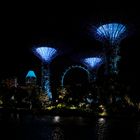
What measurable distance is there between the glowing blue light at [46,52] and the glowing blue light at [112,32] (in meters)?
13.9

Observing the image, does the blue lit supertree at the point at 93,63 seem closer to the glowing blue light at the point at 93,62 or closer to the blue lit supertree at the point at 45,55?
the glowing blue light at the point at 93,62

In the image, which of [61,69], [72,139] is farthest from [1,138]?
[61,69]

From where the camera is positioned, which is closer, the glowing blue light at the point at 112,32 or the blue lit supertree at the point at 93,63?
the glowing blue light at the point at 112,32

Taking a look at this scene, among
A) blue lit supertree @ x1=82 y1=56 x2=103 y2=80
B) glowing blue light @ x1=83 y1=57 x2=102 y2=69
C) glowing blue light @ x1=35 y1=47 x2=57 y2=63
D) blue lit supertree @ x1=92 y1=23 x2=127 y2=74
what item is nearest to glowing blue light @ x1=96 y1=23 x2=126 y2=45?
blue lit supertree @ x1=92 y1=23 x2=127 y2=74

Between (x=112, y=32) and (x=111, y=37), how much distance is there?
71cm

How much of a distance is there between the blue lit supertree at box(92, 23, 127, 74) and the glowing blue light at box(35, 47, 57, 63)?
13.7 m

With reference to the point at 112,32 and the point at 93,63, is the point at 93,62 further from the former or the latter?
the point at 112,32

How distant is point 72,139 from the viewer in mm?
13609

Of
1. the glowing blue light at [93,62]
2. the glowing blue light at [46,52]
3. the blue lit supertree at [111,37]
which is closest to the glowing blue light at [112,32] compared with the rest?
the blue lit supertree at [111,37]

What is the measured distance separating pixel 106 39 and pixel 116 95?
691 cm

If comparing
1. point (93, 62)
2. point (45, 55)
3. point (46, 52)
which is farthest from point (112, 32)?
point (93, 62)

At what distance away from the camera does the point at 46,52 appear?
50.3 meters

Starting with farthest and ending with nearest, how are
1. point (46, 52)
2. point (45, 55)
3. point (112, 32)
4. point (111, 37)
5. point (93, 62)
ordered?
point (93, 62), point (45, 55), point (46, 52), point (111, 37), point (112, 32)

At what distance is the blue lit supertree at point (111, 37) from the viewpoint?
3716 cm
